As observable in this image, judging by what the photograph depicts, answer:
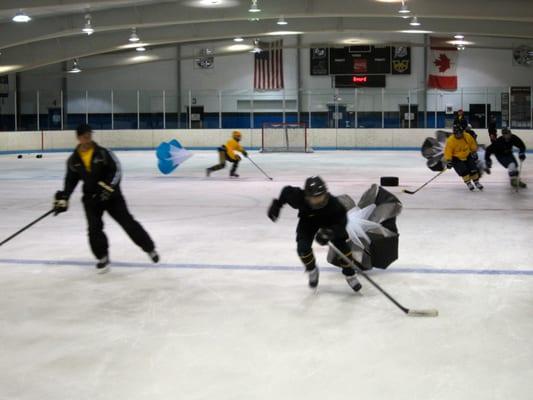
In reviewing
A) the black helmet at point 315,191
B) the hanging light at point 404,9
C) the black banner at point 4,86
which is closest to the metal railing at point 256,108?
the black banner at point 4,86

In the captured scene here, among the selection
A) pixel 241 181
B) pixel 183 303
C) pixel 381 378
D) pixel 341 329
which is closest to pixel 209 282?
pixel 183 303

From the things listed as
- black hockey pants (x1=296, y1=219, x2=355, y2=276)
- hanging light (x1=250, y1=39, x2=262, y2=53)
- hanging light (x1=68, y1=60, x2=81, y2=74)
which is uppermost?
hanging light (x1=250, y1=39, x2=262, y2=53)

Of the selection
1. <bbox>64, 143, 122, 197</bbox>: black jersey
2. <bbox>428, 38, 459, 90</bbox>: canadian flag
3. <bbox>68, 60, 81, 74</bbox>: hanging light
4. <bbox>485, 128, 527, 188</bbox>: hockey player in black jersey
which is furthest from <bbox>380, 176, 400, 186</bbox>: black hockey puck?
<bbox>68, 60, 81, 74</bbox>: hanging light

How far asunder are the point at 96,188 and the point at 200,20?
1825 cm

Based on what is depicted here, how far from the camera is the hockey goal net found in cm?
3138

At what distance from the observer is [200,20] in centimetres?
2405

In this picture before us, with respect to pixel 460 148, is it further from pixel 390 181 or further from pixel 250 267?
pixel 250 267

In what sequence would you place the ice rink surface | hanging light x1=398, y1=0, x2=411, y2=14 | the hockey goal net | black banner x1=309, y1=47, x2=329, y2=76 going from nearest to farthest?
the ice rink surface → hanging light x1=398, y1=0, x2=411, y2=14 → the hockey goal net → black banner x1=309, y1=47, x2=329, y2=76

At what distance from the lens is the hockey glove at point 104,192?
21.6ft

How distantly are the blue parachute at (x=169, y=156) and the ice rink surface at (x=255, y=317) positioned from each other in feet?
22.8

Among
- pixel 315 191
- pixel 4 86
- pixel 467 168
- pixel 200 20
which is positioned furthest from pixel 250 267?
pixel 4 86

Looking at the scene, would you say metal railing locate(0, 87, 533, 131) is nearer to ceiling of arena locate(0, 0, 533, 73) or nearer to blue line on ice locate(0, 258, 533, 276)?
ceiling of arena locate(0, 0, 533, 73)

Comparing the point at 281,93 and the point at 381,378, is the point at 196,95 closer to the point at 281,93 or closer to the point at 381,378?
the point at 281,93

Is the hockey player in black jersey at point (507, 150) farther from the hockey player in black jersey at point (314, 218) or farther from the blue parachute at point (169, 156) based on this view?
the hockey player in black jersey at point (314, 218)
